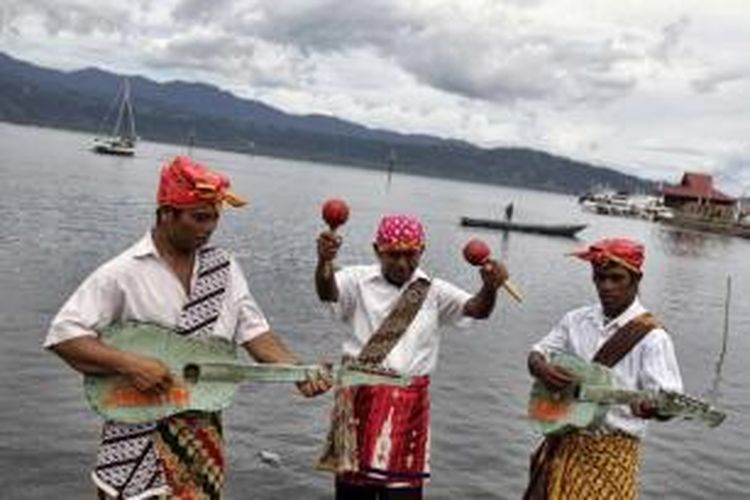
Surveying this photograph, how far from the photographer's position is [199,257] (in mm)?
5434

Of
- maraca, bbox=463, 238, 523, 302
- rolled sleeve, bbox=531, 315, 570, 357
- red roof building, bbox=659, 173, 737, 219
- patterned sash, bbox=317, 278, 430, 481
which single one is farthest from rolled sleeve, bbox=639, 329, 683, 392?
red roof building, bbox=659, 173, 737, 219

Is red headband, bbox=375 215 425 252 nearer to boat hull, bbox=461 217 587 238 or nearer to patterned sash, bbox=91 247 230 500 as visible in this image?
patterned sash, bbox=91 247 230 500

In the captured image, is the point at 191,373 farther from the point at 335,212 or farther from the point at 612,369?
the point at 612,369

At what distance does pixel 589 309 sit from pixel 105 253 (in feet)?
112

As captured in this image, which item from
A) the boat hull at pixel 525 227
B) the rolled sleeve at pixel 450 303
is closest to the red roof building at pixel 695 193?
the boat hull at pixel 525 227

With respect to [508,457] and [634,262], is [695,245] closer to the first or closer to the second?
[508,457]

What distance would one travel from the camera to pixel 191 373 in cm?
532

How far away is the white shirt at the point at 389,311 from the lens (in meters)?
6.85

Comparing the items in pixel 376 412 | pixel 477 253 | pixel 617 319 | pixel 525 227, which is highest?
pixel 477 253

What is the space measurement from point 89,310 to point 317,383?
1117mm

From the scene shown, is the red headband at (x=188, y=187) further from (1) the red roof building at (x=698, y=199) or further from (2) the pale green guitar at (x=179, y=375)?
(1) the red roof building at (x=698, y=199)

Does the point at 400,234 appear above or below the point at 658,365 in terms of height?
above

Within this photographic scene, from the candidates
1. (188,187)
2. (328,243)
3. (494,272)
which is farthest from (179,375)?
(494,272)

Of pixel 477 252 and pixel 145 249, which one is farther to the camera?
pixel 477 252
